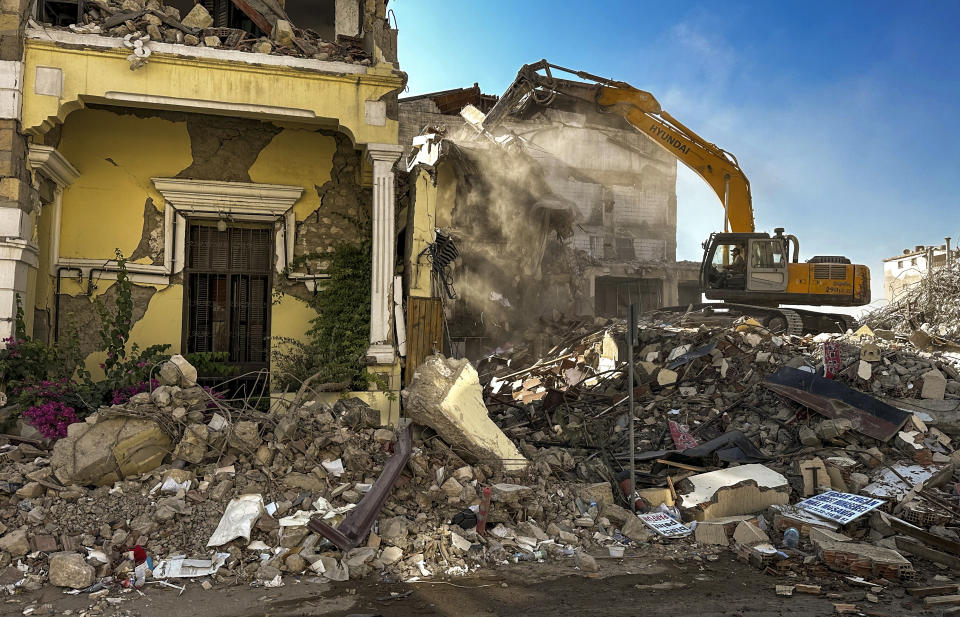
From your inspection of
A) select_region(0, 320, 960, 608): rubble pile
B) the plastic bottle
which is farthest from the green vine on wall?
the plastic bottle

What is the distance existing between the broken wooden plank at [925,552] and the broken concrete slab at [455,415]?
343 cm

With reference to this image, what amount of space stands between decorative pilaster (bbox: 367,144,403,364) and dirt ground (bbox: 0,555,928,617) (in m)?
4.36

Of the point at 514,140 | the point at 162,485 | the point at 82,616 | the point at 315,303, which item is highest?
the point at 514,140

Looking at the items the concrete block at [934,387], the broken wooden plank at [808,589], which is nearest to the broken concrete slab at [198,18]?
the broken wooden plank at [808,589]

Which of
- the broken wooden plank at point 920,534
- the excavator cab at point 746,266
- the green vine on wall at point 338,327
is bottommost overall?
the broken wooden plank at point 920,534

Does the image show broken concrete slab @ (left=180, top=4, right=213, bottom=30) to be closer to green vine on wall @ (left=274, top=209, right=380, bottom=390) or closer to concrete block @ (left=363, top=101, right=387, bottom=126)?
concrete block @ (left=363, top=101, right=387, bottom=126)

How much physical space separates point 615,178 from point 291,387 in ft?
62.7

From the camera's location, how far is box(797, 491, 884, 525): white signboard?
19.2ft

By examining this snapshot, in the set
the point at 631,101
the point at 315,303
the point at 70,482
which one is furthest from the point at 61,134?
the point at 631,101

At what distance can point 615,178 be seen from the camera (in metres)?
25.2

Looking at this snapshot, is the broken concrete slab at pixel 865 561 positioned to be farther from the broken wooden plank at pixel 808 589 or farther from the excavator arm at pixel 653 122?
the excavator arm at pixel 653 122

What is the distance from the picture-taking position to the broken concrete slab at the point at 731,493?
6.14 metres

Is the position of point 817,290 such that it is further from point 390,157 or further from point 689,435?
point 390,157

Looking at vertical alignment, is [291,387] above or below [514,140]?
below
